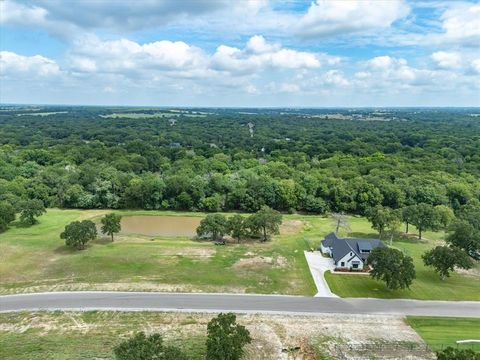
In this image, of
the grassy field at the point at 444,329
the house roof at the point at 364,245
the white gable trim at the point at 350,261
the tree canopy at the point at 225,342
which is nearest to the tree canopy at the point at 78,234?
the tree canopy at the point at 225,342

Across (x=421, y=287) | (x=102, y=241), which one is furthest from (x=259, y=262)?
(x=102, y=241)

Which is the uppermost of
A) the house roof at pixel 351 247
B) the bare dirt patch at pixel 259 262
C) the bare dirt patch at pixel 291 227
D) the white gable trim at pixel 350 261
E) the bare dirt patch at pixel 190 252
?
the house roof at pixel 351 247

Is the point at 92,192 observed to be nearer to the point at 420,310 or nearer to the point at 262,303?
the point at 262,303

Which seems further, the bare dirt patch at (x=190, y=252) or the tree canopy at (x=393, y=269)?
the bare dirt patch at (x=190, y=252)

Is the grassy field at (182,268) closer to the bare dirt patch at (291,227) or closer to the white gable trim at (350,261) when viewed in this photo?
the white gable trim at (350,261)

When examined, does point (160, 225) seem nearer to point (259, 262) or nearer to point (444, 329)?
point (259, 262)

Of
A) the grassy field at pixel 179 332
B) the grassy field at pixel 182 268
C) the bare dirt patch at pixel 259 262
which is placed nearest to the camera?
the grassy field at pixel 179 332

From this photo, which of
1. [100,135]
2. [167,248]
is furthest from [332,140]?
[167,248]
